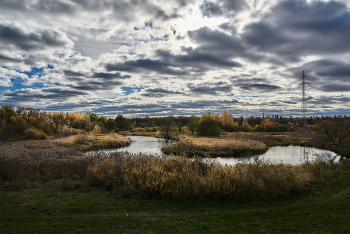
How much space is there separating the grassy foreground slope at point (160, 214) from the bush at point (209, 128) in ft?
166

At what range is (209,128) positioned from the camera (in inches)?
2426

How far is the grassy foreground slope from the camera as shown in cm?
614

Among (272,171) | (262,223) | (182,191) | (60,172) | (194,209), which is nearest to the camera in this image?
(262,223)

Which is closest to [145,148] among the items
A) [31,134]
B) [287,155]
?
[31,134]

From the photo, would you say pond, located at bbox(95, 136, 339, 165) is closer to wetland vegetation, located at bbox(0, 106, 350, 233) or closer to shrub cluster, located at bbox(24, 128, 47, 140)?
wetland vegetation, located at bbox(0, 106, 350, 233)

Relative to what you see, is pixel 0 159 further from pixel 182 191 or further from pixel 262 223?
pixel 262 223

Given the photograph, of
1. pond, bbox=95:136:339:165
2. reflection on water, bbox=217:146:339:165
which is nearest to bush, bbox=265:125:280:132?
pond, bbox=95:136:339:165

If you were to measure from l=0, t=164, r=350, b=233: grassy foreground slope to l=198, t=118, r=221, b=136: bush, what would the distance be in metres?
50.6

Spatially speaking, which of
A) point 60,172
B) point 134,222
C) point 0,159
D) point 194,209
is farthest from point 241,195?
point 0,159

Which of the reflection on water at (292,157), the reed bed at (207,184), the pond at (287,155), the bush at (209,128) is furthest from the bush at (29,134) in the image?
the bush at (209,128)

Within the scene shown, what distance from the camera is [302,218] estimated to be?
684cm

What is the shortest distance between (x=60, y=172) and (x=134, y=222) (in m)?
9.93

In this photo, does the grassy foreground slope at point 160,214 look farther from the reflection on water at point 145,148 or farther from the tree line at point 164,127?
the reflection on water at point 145,148

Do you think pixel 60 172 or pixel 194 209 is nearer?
pixel 194 209
